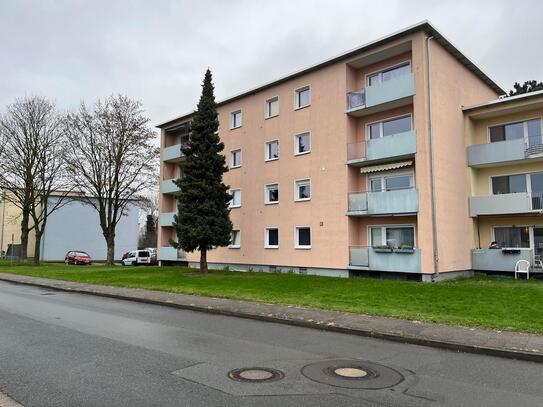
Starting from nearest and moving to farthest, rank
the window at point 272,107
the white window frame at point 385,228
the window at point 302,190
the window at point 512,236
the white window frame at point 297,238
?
the white window frame at point 385,228, the window at point 512,236, the white window frame at point 297,238, the window at point 302,190, the window at point 272,107

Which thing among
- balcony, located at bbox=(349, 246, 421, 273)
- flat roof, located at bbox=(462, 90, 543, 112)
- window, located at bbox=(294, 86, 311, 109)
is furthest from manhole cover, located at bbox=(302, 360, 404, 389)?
window, located at bbox=(294, 86, 311, 109)

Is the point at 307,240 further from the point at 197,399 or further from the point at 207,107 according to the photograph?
the point at 197,399

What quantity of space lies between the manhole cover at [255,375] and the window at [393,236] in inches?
630

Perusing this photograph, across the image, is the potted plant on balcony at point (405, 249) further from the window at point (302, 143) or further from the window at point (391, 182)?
the window at point (302, 143)

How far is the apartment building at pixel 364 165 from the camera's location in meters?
20.8

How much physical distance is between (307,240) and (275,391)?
19715 mm

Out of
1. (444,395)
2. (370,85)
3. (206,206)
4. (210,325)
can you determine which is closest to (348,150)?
(370,85)

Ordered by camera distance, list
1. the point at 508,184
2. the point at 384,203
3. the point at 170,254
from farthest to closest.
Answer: the point at 170,254 → the point at 508,184 → the point at 384,203

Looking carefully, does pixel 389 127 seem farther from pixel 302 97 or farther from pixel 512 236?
pixel 512 236

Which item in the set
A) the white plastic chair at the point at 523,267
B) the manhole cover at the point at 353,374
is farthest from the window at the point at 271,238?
the manhole cover at the point at 353,374

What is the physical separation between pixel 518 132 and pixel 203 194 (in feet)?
52.3

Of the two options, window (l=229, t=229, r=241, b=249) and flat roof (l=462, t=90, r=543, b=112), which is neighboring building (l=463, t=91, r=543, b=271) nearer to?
flat roof (l=462, t=90, r=543, b=112)

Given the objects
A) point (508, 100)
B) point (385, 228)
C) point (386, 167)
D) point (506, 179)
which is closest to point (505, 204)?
point (506, 179)

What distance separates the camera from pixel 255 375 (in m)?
6.23
